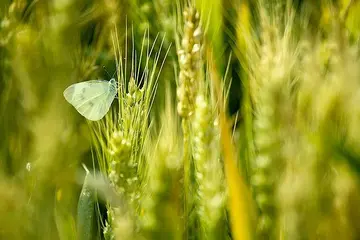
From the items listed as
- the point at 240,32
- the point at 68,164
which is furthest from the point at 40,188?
the point at 240,32

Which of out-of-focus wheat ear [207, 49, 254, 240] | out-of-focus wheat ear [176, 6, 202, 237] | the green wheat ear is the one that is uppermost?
out-of-focus wheat ear [176, 6, 202, 237]

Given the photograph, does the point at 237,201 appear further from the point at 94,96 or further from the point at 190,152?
the point at 94,96

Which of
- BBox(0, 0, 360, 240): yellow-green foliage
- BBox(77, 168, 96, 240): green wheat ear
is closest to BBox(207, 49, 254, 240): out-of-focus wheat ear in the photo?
BBox(0, 0, 360, 240): yellow-green foliage

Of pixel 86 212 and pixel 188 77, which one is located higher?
pixel 188 77

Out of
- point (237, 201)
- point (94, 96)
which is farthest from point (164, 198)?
point (94, 96)

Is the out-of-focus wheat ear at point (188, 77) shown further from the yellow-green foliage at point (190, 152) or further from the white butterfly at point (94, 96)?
the white butterfly at point (94, 96)

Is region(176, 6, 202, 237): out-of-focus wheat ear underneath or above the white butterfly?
above

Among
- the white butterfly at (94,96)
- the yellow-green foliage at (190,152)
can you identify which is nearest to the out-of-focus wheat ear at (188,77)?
the yellow-green foliage at (190,152)

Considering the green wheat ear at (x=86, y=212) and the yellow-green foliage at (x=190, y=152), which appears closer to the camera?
the yellow-green foliage at (x=190, y=152)

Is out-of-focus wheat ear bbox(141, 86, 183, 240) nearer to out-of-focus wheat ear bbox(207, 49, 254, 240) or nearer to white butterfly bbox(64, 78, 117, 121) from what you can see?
out-of-focus wheat ear bbox(207, 49, 254, 240)
